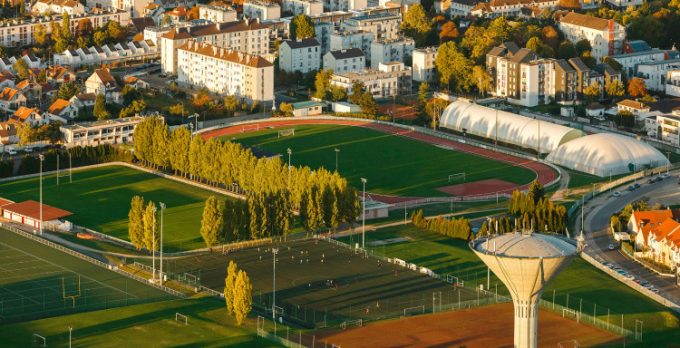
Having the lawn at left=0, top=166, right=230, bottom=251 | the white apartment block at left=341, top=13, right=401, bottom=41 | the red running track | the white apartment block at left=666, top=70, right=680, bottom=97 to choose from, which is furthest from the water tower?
the white apartment block at left=341, top=13, right=401, bottom=41

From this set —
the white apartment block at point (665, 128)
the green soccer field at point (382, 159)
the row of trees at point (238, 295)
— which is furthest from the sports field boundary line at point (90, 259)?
the white apartment block at point (665, 128)

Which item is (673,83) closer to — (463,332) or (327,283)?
(327,283)

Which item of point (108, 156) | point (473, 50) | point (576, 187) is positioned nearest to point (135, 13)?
point (473, 50)

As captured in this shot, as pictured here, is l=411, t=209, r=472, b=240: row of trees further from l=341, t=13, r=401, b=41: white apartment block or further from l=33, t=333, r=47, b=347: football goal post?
l=341, t=13, r=401, b=41: white apartment block

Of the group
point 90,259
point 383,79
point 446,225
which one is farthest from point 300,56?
point 90,259

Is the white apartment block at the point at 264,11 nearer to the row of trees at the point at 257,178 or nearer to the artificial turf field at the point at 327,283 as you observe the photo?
the row of trees at the point at 257,178
